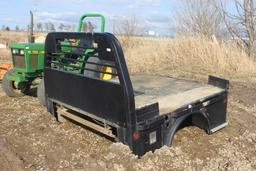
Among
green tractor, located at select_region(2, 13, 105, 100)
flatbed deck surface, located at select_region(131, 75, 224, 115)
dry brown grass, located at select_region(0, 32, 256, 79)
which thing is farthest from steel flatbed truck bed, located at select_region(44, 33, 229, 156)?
dry brown grass, located at select_region(0, 32, 256, 79)

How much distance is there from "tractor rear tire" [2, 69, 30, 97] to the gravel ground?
1054 mm

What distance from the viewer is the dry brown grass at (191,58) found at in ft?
28.3

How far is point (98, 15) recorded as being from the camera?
4.82m

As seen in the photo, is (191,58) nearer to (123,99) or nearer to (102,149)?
(102,149)

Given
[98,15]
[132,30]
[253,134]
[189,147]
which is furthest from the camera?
[132,30]

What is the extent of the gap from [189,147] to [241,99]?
269 centimetres

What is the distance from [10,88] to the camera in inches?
219

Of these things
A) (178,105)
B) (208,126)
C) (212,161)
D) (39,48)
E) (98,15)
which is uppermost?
(98,15)

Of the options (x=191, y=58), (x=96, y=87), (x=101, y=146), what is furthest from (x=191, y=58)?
(x=96, y=87)

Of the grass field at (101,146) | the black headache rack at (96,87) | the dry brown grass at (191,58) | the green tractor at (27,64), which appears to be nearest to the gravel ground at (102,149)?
the grass field at (101,146)

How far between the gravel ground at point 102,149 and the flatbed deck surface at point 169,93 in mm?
465

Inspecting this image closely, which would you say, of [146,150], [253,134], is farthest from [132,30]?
[146,150]

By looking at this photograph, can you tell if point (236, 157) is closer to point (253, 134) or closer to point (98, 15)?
point (253, 134)

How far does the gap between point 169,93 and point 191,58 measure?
6.19 metres
